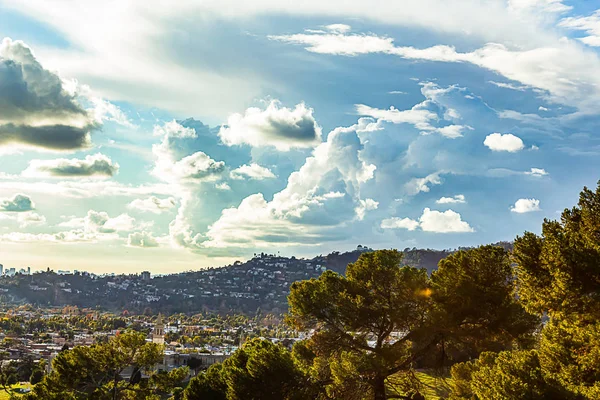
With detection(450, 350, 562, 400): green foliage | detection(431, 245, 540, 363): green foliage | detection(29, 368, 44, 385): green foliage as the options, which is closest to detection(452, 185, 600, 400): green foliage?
detection(450, 350, 562, 400): green foliage

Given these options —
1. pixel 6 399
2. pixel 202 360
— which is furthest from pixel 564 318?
pixel 202 360

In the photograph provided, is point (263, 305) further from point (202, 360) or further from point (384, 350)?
point (384, 350)

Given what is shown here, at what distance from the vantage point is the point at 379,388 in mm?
13438

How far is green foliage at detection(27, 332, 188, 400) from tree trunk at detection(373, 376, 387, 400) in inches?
406

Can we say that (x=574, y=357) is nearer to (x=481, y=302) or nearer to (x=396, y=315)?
(x=481, y=302)

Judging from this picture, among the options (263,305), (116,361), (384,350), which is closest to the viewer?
(384,350)

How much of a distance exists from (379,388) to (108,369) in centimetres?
1227

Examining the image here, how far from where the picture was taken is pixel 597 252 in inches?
320

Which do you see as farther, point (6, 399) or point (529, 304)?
point (6, 399)

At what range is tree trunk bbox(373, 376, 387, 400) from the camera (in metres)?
13.3

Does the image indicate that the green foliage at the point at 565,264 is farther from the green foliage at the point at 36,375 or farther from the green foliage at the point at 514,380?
the green foliage at the point at 36,375

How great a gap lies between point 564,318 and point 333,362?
5999 mm

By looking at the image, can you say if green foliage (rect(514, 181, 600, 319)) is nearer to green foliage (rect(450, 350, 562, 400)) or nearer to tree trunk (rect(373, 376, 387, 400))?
green foliage (rect(450, 350, 562, 400))

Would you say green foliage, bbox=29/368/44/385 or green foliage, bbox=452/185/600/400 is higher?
green foliage, bbox=452/185/600/400
